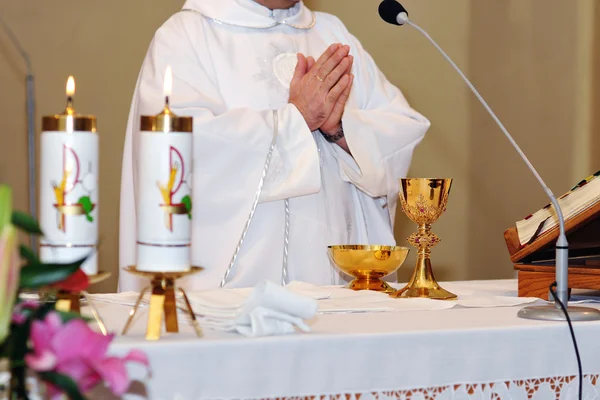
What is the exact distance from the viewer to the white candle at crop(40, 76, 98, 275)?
165 cm

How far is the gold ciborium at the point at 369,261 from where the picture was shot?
260 centimetres

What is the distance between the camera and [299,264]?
350 cm

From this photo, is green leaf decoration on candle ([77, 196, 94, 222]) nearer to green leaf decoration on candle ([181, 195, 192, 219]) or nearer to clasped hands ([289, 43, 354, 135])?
green leaf decoration on candle ([181, 195, 192, 219])

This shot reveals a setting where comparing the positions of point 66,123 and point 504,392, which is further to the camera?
point 504,392

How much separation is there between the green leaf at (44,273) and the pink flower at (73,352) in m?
0.07

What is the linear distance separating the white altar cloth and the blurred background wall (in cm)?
391

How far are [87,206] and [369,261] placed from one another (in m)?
1.11

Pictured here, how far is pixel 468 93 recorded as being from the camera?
632 centimetres

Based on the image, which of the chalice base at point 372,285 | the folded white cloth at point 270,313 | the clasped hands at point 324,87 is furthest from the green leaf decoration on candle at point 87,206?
the clasped hands at point 324,87

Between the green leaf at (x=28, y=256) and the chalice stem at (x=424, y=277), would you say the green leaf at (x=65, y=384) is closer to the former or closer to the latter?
the green leaf at (x=28, y=256)

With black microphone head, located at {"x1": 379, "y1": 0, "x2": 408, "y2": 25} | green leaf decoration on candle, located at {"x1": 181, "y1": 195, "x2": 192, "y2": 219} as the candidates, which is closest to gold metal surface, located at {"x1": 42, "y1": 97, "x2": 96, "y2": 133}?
green leaf decoration on candle, located at {"x1": 181, "y1": 195, "x2": 192, "y2": 219}

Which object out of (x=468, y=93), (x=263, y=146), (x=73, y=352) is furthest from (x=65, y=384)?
(x=468, y=93)

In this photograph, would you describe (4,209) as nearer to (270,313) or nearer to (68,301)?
(68,301)

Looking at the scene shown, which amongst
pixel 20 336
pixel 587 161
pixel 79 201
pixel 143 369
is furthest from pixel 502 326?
pixel 587 161
